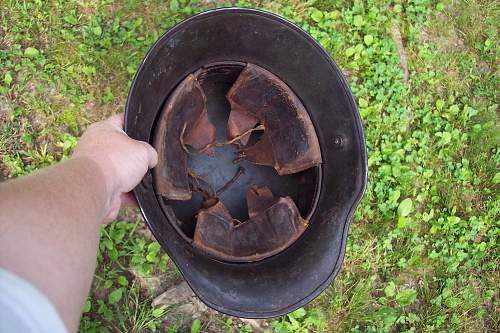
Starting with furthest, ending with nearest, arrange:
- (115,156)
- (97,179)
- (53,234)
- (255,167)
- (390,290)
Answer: (390,290)
(255,167)
(115,156)
(97,179)
(53,234)

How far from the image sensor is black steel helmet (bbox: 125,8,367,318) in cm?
157

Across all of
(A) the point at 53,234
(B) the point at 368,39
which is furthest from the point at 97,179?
(B) the point at 368,39

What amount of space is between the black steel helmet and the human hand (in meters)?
0.08

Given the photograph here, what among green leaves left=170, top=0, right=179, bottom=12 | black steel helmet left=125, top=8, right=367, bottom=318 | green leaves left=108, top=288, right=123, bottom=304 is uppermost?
green leaves left=170, top=0, right=179, bottom=12

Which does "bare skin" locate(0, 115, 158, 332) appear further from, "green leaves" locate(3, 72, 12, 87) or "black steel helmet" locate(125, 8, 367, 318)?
"green leaves" locate(3, 72, 12, 87)

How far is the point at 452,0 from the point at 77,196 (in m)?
2.17

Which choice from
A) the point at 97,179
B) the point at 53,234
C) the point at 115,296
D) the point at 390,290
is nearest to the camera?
the point at 53,234

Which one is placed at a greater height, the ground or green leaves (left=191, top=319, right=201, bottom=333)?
the ground

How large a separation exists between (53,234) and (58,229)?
0.02 m

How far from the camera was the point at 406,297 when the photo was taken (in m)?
2.13

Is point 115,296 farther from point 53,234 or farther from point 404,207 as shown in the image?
point 404,207

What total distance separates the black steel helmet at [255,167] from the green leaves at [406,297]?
653mm

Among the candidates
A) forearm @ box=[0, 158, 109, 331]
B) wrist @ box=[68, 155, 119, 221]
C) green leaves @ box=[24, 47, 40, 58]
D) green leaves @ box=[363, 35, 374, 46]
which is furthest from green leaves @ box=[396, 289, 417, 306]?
green leaves @ box=[24, 47, 40, 58]

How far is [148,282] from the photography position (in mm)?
1957
